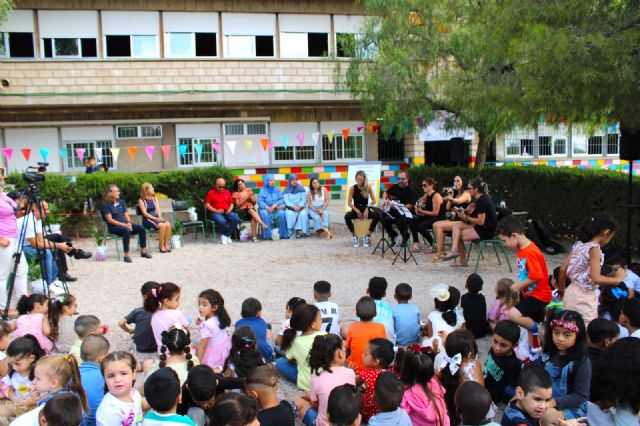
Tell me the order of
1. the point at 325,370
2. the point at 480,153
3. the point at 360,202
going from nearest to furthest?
the point at 325,370 < the point at 360,202 < the point at 480,153

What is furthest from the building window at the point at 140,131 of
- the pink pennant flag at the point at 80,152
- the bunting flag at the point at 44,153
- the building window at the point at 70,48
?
the building window at the point at 70,48

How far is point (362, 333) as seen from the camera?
5090mm

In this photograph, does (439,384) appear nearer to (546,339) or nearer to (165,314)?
(546,339)

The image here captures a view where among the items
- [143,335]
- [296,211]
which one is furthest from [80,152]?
[143,335]

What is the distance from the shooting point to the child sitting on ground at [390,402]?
360cm

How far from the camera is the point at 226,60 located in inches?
743

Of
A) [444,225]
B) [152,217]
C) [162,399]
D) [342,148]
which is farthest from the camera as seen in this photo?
[342,148]

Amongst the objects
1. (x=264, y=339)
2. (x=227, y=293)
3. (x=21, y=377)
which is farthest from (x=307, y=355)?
(x=227, y=293)

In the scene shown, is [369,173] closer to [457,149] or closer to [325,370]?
[457,149]

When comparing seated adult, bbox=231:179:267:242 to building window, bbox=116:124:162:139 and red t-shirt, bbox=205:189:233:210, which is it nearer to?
red t-shirt, bbox=205:189:233:210

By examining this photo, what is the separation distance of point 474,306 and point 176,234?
7871mm

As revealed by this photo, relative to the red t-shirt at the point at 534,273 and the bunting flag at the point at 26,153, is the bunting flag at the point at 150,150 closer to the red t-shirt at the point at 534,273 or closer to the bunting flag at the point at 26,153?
the bunting flag at the point at 26,153

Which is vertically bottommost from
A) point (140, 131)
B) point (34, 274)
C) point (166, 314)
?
point (34, 274)

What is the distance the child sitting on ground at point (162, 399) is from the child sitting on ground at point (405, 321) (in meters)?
2.86
